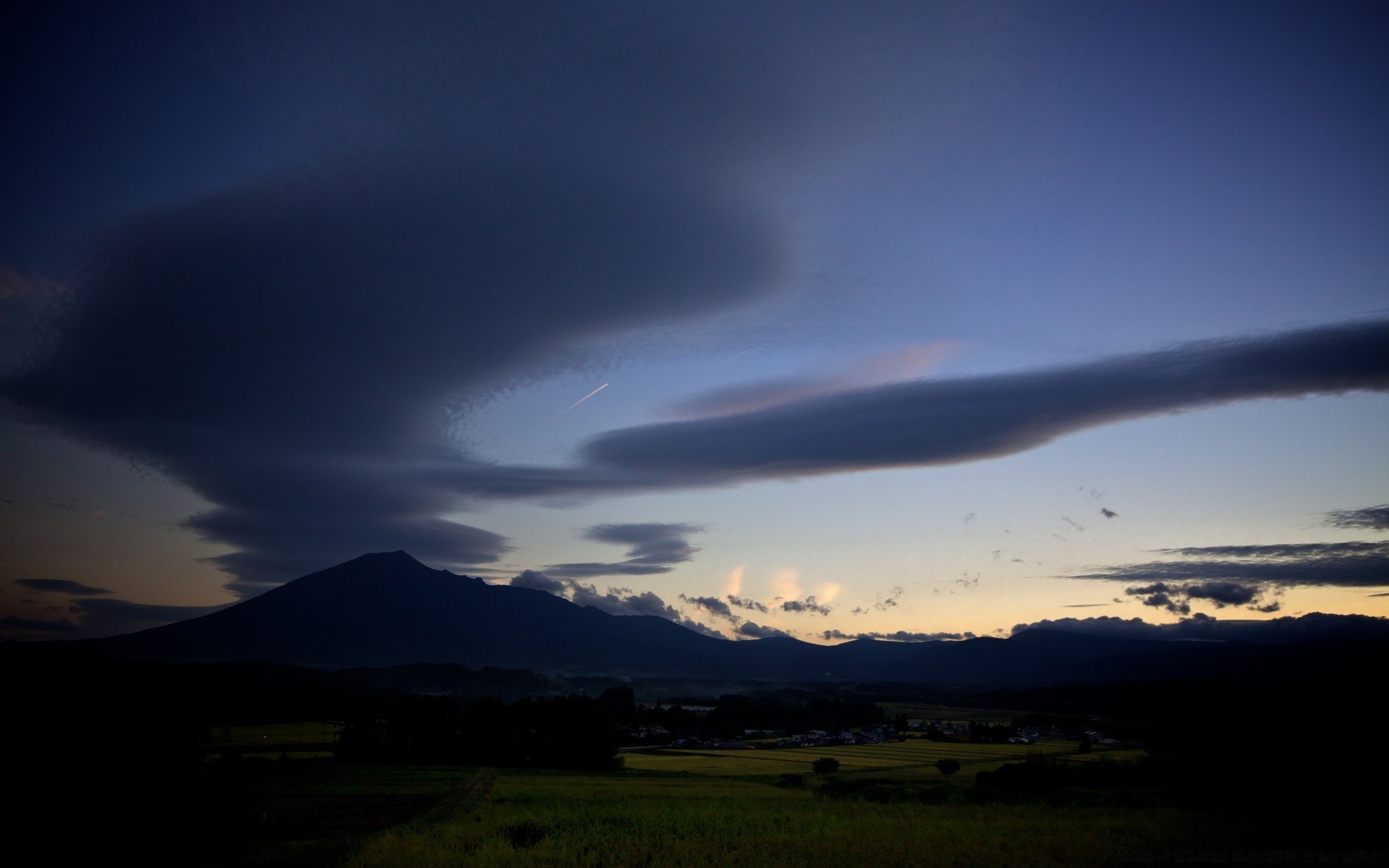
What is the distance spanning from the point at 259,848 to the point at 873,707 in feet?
445

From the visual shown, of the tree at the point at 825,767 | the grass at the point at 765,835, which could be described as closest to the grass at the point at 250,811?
the grass at the point at 765,835

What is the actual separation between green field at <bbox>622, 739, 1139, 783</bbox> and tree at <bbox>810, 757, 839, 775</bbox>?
0.80 metres

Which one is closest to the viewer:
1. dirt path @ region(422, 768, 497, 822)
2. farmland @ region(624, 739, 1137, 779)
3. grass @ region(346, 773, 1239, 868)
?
grass @ region(346, 773, 1239, 868)

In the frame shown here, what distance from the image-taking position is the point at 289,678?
136375 mm

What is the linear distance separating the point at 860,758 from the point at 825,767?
11.9 m

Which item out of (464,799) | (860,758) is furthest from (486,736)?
(860,758)

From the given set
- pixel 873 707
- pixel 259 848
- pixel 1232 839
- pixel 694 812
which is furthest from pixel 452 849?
pixel 873 707

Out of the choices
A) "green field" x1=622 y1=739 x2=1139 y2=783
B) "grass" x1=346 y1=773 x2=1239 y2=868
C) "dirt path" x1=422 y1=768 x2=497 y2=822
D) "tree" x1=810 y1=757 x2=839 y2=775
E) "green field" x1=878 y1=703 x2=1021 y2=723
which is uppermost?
"grass" x1=346 y1=773 x2=1239 y2=868

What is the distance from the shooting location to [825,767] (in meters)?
58.1

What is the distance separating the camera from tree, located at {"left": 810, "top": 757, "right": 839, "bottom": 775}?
56.9 metres

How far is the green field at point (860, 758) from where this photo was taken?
57.4 metres

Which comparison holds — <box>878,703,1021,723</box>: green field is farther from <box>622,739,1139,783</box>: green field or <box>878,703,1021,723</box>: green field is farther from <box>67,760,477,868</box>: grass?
<box>67,760,477,868</box>: grass

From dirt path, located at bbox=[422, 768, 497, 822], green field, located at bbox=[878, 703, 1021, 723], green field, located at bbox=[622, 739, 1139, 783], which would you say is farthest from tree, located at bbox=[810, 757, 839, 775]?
green field, located at bbox=[878, 703, 1021, 723]

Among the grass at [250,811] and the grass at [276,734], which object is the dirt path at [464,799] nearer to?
the grass at [250,811]
